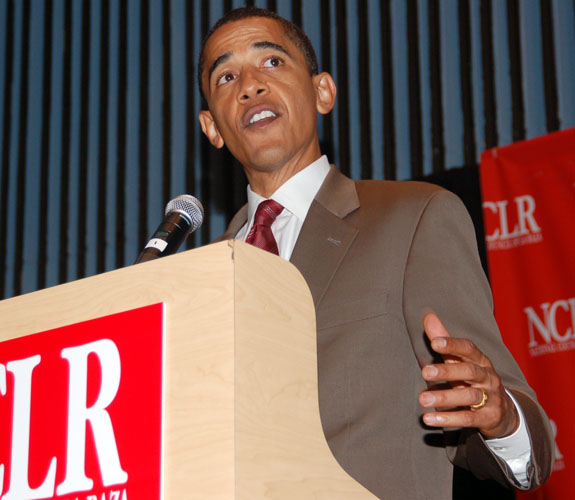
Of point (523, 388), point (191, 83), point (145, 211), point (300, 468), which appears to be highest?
point (191, 83)

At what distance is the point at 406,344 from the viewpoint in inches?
53.0

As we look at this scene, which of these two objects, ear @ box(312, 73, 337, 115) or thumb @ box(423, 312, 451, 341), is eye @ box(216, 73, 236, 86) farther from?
thumb @ box(423, 312, 451, 341)

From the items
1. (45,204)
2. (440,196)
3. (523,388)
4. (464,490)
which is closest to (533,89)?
(464,490)

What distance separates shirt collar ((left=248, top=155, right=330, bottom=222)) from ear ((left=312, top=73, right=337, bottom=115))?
0.25 m

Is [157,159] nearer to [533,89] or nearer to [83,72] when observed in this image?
[83,72]

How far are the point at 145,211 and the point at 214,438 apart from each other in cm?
294

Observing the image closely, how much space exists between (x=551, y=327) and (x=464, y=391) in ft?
5.55

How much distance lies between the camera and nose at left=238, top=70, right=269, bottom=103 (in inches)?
71.2

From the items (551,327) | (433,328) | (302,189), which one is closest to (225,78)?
(302,189)

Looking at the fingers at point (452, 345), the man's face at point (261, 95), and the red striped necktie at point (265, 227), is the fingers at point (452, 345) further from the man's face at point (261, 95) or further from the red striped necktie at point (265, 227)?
the man's face at point (261, 95)

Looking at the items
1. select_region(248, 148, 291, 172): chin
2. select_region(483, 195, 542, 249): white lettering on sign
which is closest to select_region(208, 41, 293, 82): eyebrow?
select_region(248, 148, 291, 172): chin

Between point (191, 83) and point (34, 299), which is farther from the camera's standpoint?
point (191, 83)

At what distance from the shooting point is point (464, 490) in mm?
2355

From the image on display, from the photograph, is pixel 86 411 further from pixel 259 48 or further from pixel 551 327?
pixel 551 327
